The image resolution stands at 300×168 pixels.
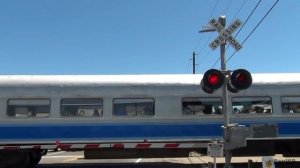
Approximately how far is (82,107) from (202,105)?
12.0ft

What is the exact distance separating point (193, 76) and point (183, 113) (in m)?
1.30

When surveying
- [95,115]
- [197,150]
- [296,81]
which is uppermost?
[296,81]

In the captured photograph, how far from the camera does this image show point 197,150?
611 inches

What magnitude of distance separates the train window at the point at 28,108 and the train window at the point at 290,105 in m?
7.16

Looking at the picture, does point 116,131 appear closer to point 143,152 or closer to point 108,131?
point 108,131

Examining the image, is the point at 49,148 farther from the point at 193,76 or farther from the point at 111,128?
the point at 193,76

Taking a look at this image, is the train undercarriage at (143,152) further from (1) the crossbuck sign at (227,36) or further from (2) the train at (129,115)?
(1) the crossbuck sign at (227,36)

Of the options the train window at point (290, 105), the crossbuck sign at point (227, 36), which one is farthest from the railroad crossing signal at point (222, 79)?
the train window at point (290, 105)

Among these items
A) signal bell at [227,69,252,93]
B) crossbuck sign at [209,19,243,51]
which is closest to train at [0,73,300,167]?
crossbuck sign at [209,19,243,51]

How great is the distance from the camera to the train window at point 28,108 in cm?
1502

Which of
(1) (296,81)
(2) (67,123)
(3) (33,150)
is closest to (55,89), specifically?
(2) (67,123)

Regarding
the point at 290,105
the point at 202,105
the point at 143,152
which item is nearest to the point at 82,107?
the point at 143,152

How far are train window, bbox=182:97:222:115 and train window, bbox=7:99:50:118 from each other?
419cm

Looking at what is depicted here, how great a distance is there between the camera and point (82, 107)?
15156mm
